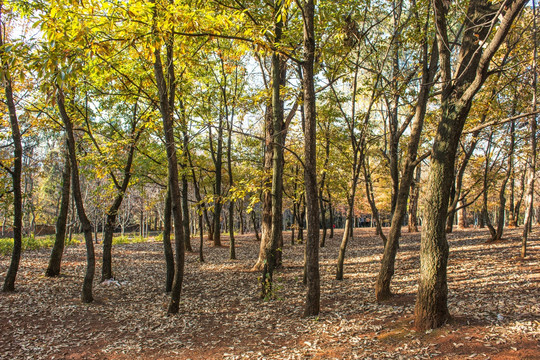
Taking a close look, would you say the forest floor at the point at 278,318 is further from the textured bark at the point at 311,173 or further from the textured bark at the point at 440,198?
the textured bark at the point at 311,173

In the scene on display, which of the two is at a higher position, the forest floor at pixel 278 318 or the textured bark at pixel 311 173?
the textured bark at pixel 311 173

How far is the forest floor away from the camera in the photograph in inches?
191

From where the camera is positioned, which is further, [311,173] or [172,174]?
[172,174]

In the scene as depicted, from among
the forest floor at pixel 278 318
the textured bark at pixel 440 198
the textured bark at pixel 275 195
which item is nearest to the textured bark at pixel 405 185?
the forest floor at pixel 278 318

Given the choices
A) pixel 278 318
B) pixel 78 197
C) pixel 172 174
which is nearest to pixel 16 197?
pixel 78 197

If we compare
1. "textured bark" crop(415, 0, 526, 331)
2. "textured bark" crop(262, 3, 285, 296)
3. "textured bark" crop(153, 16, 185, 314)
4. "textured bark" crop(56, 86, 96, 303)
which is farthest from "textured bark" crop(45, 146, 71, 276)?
"textured bark" crop(415, 0, 526, 331)

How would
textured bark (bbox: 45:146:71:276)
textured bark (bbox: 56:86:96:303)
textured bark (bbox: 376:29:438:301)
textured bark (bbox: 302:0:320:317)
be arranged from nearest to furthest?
1. textured bark (bbox: 302:0:320:317)
2. textured bark (bbox: 376:29:438:301)
3. textured bark (bbox: 56:86:96:303)
4. textured bark (bbox: 45:146:71:276)

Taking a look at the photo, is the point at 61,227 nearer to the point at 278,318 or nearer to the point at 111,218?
the point at 111,218

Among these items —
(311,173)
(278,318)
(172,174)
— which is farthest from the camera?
(172,174)

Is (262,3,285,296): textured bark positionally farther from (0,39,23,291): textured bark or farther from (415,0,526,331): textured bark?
(0,39,23,291): textured bark

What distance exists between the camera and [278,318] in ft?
22.6

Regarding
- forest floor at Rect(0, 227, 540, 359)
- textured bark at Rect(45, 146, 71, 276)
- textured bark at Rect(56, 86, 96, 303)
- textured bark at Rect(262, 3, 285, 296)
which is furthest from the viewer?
textured bark at Rect(45, 146, 71, 276)

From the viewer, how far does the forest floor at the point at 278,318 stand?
4848mm

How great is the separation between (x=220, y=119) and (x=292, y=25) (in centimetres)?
704
